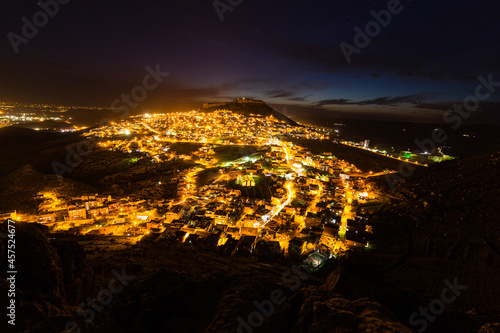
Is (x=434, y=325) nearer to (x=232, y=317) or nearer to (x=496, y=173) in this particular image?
(x=232, y=317)

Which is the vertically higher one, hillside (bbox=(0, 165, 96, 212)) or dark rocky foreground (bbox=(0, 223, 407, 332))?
dark rocky foreground (bbox=(0, 223, 407, 332))

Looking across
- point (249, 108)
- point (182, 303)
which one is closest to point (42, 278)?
point (182, 303)

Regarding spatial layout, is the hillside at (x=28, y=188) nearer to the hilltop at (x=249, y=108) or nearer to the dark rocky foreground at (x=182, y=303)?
the dark rocky foreground at (x=182, y=303)

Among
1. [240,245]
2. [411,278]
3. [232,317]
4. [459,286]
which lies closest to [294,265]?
[240,245]

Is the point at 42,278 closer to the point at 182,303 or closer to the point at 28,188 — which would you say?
the point at 182,303

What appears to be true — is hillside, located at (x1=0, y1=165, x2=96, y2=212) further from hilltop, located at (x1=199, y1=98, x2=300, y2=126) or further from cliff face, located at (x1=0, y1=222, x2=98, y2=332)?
hilltop, located at (x1=199, y1=98, x2=300, y2=126)

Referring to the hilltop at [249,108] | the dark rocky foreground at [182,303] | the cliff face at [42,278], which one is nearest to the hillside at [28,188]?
the cliff face at [42,278]

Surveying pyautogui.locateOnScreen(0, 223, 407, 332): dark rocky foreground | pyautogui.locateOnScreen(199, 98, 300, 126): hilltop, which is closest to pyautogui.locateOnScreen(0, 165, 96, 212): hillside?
pyautogui.locateOnScreen(0, 223, 407, 332): dark rocky foreground

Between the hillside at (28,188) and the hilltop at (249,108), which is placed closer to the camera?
the hillside at (28,188)
